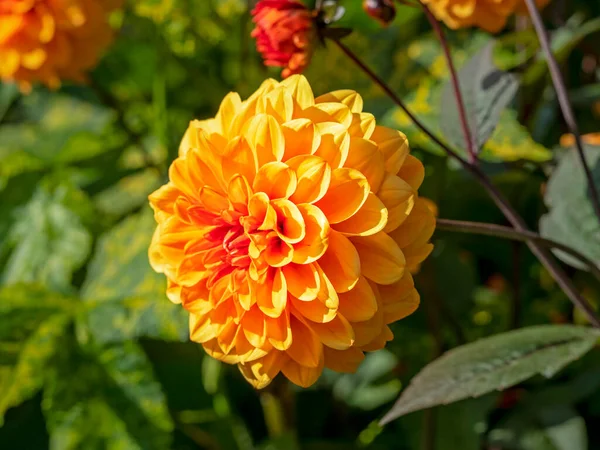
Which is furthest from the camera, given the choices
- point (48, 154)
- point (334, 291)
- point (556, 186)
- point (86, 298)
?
point (48, 154)

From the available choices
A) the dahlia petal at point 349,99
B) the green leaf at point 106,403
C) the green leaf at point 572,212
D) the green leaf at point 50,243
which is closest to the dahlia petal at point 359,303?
the dahlia petal at point 349,99

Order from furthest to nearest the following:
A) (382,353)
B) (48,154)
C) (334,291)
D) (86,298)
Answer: (48,154), (382,353), (86,298), (334,291)

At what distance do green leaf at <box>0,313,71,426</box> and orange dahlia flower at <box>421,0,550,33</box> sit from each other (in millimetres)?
457

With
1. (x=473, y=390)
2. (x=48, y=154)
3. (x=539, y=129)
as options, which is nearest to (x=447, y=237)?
(x=539, y=129)

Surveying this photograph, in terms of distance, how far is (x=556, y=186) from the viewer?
0.55 m

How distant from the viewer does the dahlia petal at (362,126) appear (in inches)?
15.4

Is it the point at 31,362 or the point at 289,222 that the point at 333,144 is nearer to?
the point at 289,222

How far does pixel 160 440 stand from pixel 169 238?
0.98ft

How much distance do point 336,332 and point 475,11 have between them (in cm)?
34

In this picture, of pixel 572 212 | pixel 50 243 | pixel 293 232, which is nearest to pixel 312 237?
pixel 293 232

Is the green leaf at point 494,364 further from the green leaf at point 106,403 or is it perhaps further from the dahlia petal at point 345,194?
the green leaf at point 106,403

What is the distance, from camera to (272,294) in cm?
39

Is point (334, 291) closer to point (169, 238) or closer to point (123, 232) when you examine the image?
point (169, 238)

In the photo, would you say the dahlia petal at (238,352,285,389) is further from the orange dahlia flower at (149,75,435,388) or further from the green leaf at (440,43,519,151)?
the green leaf at (440,43,519,151)
